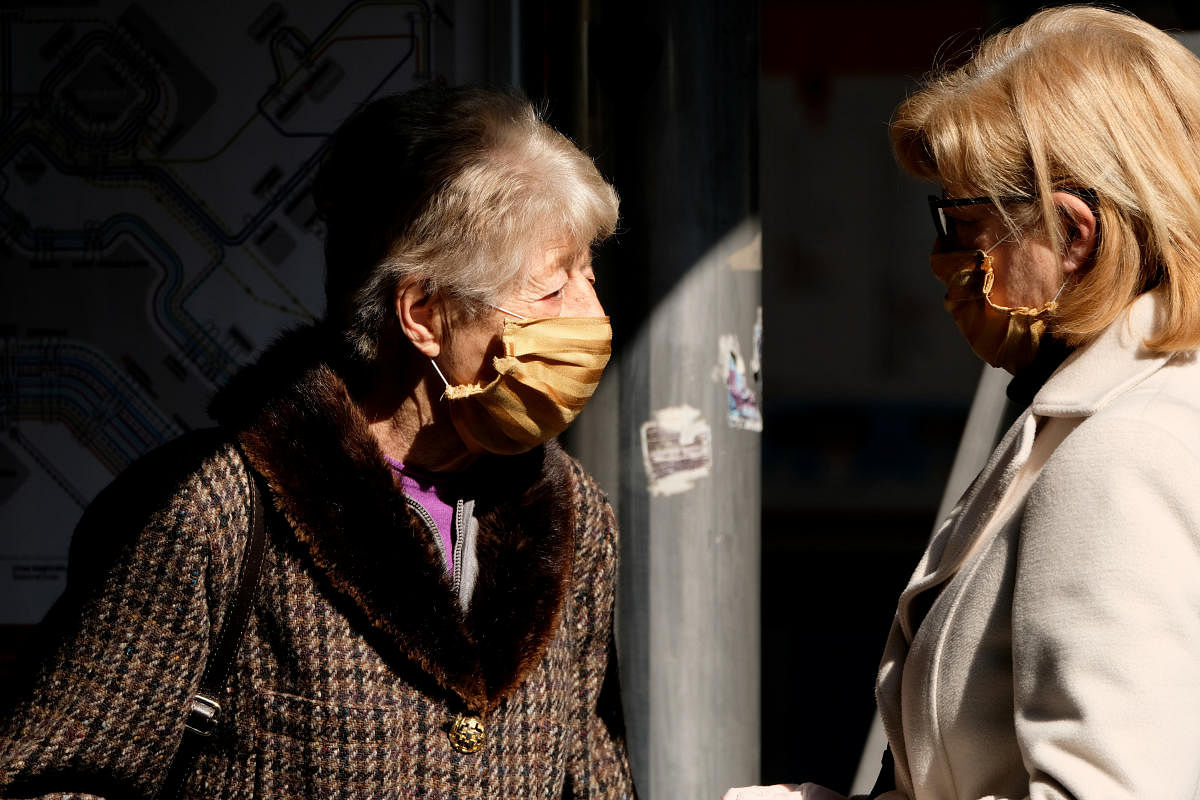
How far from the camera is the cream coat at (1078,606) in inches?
53.1

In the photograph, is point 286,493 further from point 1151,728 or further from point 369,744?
point 1151,728

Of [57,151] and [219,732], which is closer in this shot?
[219,732]

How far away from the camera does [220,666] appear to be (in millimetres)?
1856

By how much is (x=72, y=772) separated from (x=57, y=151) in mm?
1884

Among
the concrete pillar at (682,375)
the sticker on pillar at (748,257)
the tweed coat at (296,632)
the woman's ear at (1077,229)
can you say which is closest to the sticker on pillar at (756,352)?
the concrete pillar at (682,375)

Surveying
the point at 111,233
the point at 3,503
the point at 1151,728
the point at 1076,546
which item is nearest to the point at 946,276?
the point at 1076,546

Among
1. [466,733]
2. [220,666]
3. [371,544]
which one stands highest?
[371,544]

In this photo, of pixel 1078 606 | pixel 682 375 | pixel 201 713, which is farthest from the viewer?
pixel 682 375

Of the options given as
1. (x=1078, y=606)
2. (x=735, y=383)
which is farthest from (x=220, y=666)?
(x=735, y=383)

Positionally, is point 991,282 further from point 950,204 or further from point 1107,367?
point 1107,367

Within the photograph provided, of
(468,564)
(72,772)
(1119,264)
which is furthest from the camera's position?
(468,564)

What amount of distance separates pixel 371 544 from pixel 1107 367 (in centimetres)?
113

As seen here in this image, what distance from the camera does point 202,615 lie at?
1813mm

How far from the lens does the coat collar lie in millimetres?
1529
